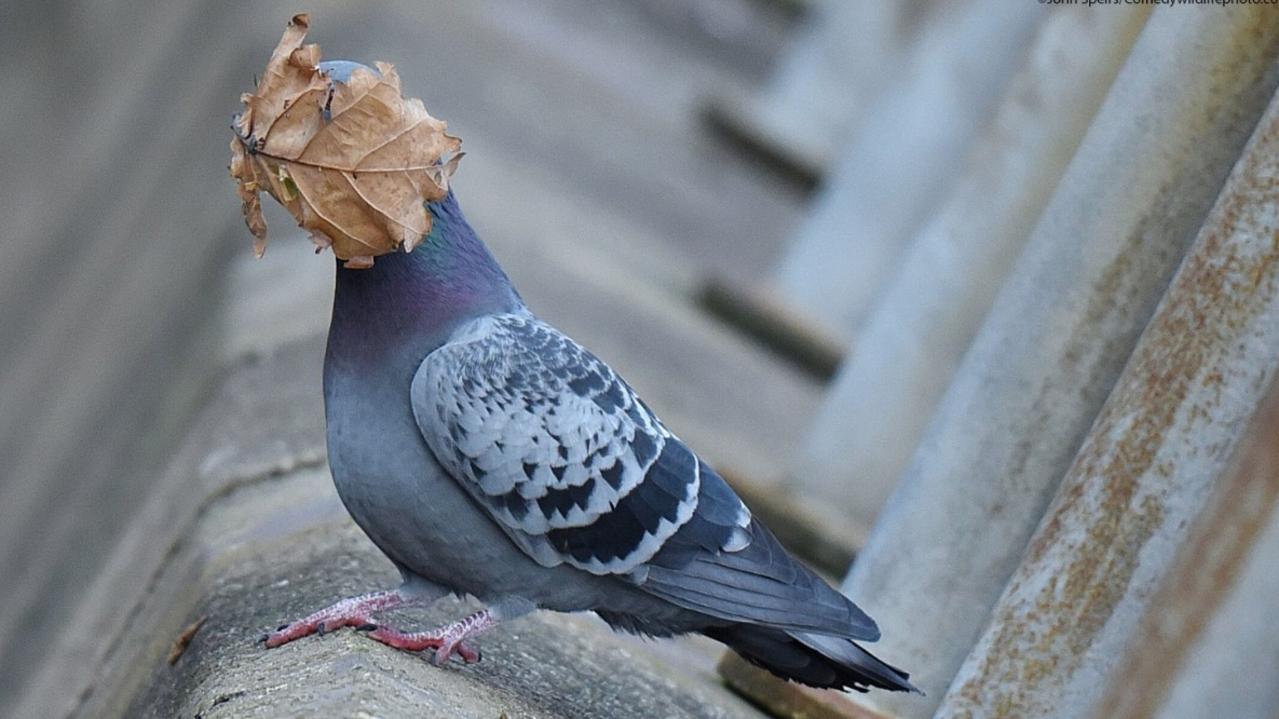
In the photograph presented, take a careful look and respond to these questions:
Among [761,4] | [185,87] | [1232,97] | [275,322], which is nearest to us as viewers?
[1232,97]

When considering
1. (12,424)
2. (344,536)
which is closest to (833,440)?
(344,536)

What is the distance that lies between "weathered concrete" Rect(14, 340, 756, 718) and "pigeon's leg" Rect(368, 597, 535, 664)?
0.11ft

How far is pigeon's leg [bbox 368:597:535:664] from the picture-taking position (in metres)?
3.59

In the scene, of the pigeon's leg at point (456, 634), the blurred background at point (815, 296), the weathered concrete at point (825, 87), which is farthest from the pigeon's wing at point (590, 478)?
the weathered concrete at point (825, 87)

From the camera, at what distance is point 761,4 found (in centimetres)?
1547

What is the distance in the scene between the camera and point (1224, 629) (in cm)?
267

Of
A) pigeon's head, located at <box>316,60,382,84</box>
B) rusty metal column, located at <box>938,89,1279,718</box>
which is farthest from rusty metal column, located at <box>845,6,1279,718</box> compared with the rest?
pigeon's head, located at <box>316,60,382,84</box>

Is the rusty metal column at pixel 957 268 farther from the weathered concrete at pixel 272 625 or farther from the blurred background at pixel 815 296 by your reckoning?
the weathered concrete at pixel 272 625

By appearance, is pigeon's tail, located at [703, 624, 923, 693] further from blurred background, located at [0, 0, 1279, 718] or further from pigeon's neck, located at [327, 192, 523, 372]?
pigeon's neck, located at [327, 192, 523, 372]

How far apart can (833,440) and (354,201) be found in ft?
11.2

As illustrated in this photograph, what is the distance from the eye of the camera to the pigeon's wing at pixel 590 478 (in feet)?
11.6

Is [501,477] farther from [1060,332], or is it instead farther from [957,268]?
[957,268]

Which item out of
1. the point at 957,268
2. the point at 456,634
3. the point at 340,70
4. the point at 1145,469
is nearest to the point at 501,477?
the point at 456,634

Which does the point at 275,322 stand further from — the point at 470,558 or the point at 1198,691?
the point at 1198,691
